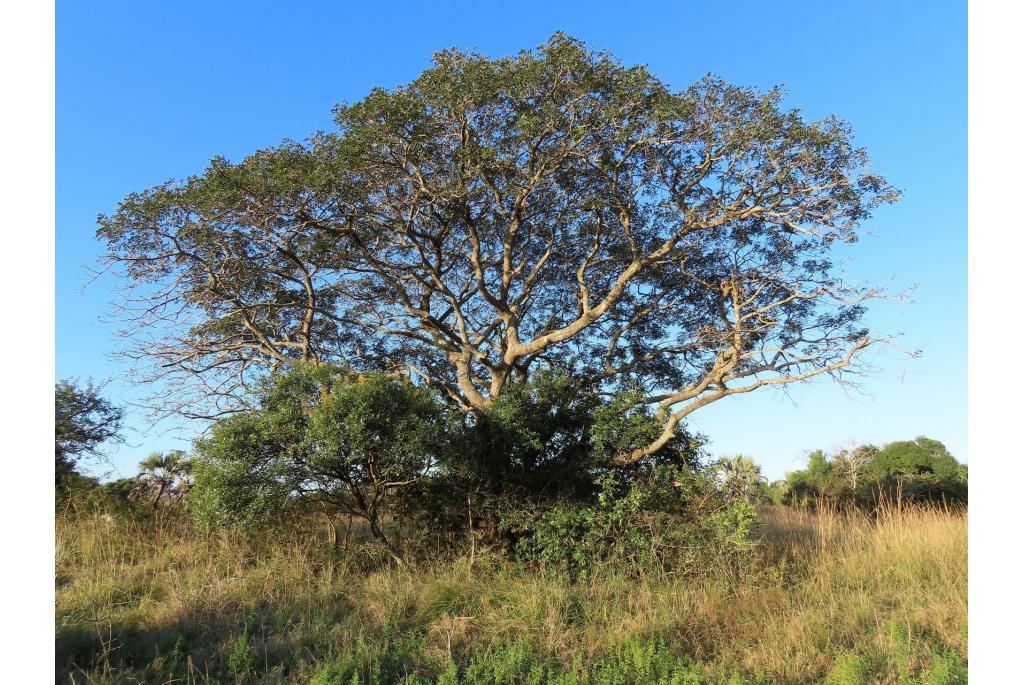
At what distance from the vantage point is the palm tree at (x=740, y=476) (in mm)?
8609

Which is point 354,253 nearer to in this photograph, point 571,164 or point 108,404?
point 571,164

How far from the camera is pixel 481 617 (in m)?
6.47

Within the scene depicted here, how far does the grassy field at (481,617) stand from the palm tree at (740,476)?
87 cm

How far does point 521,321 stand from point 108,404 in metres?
9.08

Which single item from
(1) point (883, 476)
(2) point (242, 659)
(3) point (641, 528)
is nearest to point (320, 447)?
(2) point (242, 659)

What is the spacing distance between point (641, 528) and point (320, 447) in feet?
13.7

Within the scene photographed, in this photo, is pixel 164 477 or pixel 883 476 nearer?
pixel 164 477

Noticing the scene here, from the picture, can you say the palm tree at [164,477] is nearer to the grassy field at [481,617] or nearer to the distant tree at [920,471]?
the grassy field at [481,617]

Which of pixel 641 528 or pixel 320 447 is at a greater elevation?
pixel 320 447

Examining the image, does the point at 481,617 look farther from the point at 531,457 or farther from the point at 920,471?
the point at 920,471

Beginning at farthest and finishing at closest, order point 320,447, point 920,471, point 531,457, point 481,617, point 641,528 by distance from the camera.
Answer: point 920,471 → point 531,457 → point 641,528 → point 320,447 → point 481,617

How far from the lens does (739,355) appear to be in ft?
33.0

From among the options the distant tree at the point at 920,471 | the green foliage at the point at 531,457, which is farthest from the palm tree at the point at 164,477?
the distant tree at the point at 920,471

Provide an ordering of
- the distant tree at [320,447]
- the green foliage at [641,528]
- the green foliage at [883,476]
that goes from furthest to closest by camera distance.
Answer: the green foliage at [883,476] → the green foliage at [641,528] → the distant tree at [320,447]
